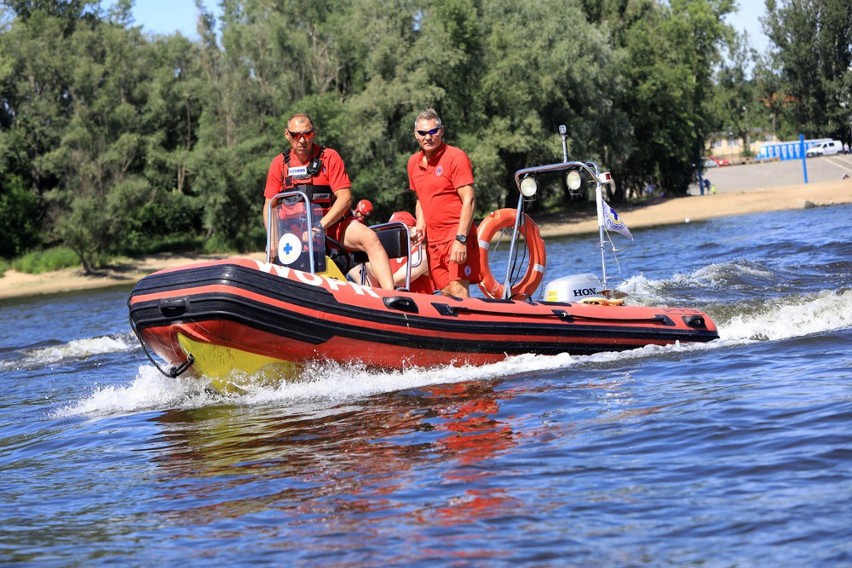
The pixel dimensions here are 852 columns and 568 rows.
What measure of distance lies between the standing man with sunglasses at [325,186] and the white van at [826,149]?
60.1m

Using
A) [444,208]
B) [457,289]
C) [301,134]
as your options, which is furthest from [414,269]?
[301,134]

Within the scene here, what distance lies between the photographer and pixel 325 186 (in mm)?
8039

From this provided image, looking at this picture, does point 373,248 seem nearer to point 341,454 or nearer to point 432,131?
point 432,131

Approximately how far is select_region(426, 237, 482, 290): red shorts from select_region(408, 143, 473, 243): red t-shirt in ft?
0.26

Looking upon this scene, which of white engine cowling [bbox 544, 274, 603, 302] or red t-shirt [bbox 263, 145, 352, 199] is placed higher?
red t-shirt [bbox 263, 145, 352, 199]

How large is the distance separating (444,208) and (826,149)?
60.1 meters

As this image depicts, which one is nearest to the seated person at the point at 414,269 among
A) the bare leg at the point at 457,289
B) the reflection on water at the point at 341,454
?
the bare leg at the point at 457,289

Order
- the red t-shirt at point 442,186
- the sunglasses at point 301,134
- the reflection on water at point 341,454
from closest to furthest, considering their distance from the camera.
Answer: the reflection on water at point 341,454, the sunglasses at point 301,134, the red t-shirt at point 442,186

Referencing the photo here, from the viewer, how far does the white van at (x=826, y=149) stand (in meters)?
63.6

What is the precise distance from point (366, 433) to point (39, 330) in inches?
552

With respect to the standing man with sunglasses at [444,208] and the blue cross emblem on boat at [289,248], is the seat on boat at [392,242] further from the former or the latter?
the blue cross emblem on boat at [289,248]

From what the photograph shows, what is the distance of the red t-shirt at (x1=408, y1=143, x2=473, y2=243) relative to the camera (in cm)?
836

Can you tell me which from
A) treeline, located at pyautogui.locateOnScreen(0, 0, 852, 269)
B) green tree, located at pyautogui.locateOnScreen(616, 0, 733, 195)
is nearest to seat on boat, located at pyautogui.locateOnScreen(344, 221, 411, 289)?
treeline, located at pyautogui.locateOnScreen(0, 0, 852, 269)

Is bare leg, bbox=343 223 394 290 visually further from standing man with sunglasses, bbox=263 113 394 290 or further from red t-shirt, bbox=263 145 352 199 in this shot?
red t-shirt, bbox=263 145 352 199
